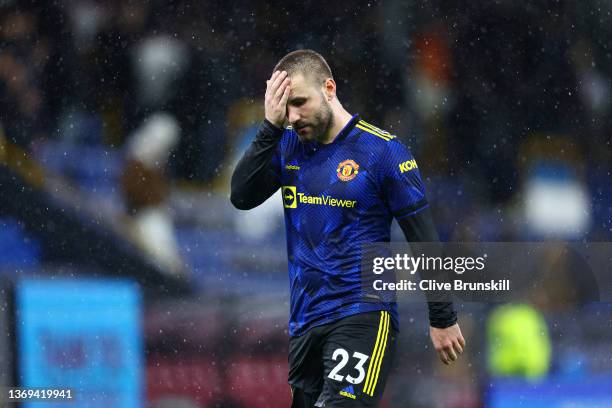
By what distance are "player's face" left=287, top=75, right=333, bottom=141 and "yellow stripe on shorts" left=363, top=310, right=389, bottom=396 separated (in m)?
0.76

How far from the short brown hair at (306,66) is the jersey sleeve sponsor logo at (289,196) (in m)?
0.44

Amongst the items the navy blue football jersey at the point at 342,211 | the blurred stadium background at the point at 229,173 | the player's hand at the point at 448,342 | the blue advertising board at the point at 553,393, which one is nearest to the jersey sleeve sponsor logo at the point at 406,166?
the navy blue football jersey at the point at 342,211

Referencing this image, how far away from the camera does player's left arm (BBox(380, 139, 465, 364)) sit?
429 cm

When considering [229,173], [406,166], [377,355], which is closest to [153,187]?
[229,173]

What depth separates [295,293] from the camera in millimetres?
4410

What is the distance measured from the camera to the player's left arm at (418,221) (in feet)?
14.1

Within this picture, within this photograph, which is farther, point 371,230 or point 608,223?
point 608,223

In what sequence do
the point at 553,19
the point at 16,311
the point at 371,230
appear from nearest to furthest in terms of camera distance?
the point at 371,230, the point at 553,19, the point at 16,311

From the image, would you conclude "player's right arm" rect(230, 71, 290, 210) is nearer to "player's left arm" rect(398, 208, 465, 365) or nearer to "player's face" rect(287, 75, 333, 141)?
"player's face" rect(287, 75, 333, 141)

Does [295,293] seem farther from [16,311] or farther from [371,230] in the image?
[16,311]

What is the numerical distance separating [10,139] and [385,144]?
3.51 m

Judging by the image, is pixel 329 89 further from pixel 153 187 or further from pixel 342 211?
pixel 153 187

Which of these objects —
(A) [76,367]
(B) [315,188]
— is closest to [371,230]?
(B) [315,188]

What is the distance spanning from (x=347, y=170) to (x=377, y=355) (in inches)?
28.2
